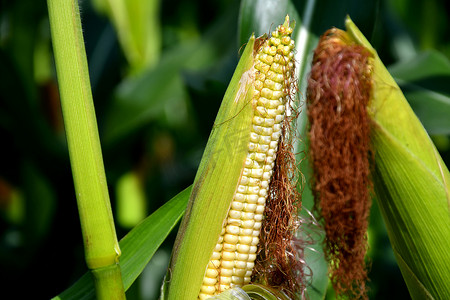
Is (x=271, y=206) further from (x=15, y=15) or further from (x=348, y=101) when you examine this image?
(x=15, y=15)

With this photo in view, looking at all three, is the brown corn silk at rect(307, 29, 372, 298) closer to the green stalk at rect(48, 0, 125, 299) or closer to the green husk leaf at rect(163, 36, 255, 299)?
the green husk leaf at rect(163, 36, 255, 299)

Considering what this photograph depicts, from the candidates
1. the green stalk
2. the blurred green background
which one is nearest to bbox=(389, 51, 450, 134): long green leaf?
the blurred green background

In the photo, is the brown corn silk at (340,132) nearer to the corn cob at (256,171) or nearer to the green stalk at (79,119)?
the corn cob at (256,171)

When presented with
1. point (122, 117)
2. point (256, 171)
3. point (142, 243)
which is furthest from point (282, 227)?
point (122, 117)

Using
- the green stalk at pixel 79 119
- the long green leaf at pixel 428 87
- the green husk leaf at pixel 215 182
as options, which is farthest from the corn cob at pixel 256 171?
the long green leaf at pixel 428 87

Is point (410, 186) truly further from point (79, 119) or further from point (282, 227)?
point (79, 119)

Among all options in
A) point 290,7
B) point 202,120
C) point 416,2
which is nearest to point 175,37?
point 416,2
